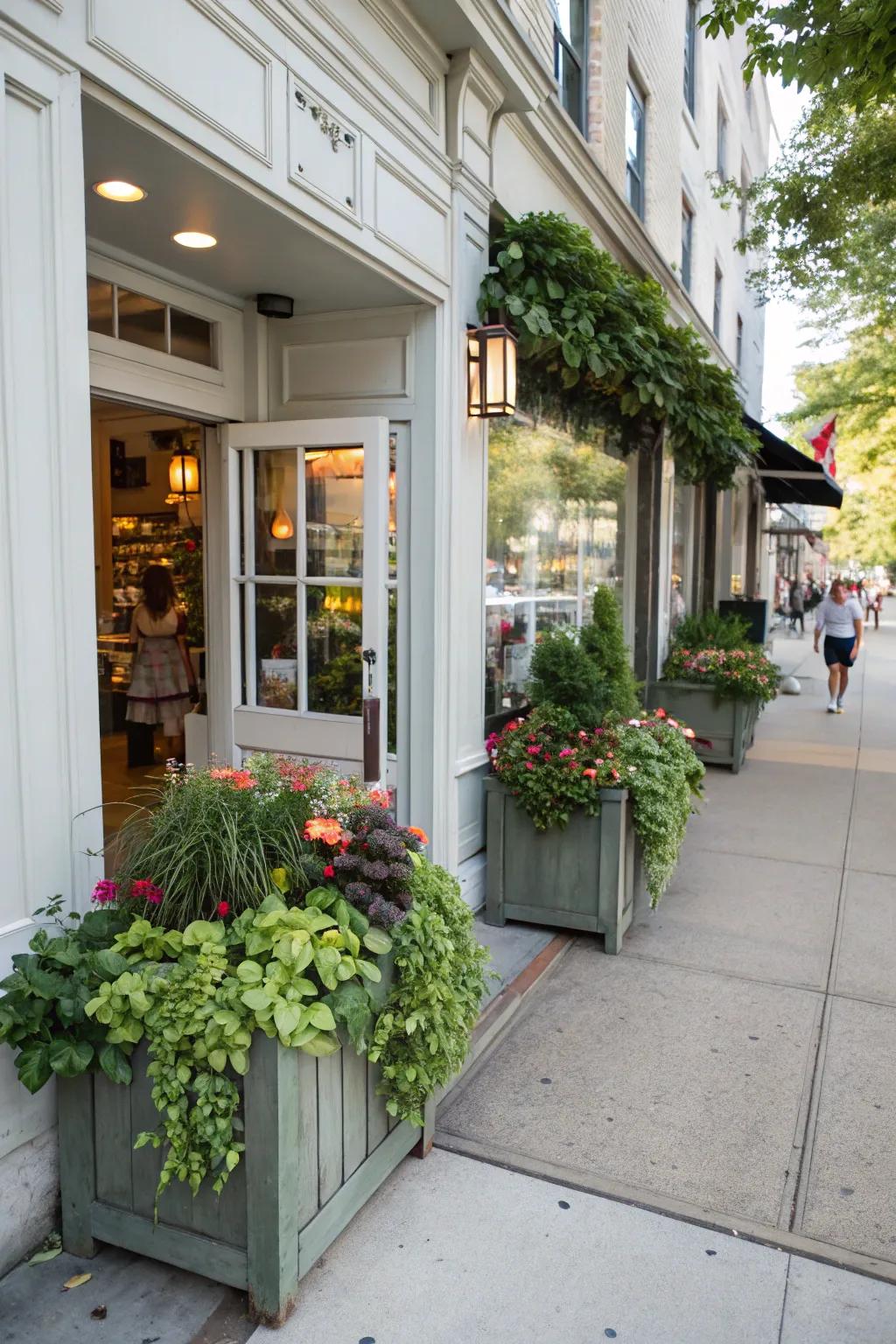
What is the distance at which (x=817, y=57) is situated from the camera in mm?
4508

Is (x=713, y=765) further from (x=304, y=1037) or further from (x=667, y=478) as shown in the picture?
(x=304, y=1037)

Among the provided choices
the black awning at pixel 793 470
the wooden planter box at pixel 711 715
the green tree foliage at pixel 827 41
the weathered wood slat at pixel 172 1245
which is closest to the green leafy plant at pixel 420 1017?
the weathered wood slat at pixel 172 1245

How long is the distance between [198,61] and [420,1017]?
9.82 feet

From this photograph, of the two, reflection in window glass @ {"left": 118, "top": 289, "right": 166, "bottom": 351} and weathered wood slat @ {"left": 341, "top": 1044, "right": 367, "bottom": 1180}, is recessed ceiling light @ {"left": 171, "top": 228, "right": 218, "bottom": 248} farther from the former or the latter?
weathered wood slat @ {"left": 341, "top": 1044, "right": 367, "bottom": 1180}

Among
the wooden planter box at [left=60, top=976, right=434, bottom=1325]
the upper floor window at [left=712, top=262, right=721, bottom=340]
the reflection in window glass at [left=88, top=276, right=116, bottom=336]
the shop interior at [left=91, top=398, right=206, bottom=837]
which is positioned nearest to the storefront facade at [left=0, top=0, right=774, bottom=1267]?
the reflection in window glass at [left=88, top=276, right=116, bottom=336]

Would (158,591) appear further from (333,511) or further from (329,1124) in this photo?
(329,1124)

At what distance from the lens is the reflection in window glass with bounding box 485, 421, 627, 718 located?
6004mm

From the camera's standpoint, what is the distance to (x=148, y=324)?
4293 millimetres

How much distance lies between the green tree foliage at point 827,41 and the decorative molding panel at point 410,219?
1815 mm

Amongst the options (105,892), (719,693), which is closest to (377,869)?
(105,892)

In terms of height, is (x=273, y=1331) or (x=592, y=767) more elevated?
(x=592, y=767)

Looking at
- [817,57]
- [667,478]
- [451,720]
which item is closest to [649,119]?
[667,478]

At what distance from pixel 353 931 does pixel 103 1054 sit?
0.70 m

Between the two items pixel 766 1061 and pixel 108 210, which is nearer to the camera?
pixel 108 210
